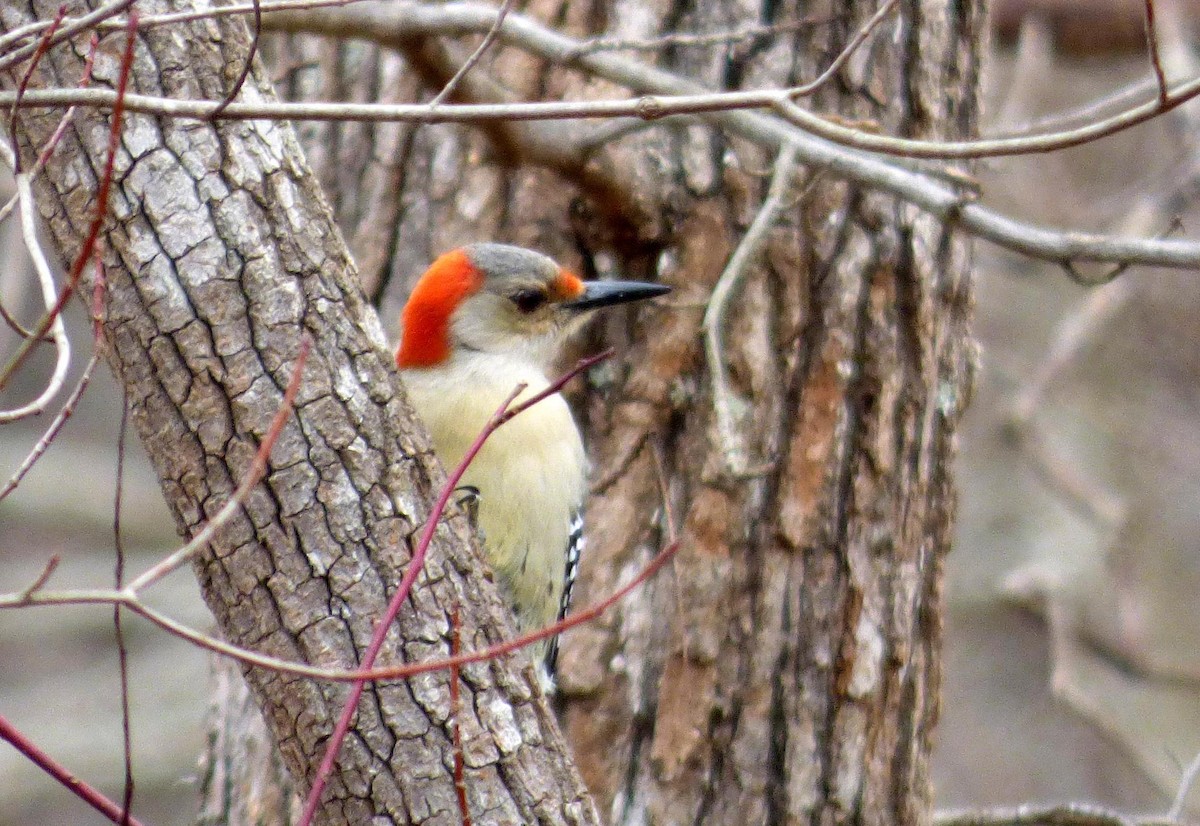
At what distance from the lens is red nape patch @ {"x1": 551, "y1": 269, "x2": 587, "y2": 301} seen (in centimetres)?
435

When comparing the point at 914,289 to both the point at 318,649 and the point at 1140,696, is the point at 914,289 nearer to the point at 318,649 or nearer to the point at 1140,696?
the point at 318,649

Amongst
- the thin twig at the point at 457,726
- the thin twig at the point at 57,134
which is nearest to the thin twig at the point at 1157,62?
the thin twig at the point at 457,726

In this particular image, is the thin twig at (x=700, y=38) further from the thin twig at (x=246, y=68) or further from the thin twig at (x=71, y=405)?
the thin twig at (x=71, y=405)

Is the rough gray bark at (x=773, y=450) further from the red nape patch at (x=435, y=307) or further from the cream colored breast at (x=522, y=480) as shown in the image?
the red nape patch at (x=435, y=307)

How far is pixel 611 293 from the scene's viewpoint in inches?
167

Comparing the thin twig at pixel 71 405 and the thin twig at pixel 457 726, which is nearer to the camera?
the thin twig at pixel 71 405

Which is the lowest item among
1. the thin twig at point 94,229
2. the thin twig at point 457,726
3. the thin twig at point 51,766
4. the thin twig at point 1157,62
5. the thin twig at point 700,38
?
the thin twig at point 457,726

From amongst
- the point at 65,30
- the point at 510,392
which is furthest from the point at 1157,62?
the point at 510,392

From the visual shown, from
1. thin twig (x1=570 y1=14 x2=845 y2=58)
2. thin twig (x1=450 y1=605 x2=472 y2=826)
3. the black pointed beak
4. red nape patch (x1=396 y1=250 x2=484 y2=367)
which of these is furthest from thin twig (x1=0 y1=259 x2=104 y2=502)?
the black pointed beak

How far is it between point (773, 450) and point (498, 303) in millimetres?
1059

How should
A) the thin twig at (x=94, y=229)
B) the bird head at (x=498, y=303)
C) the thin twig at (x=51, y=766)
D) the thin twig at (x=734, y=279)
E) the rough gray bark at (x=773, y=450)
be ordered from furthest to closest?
1. the bird head at (x=498, y=303)
2. the rough gray bark at (x=773, y=450)
3. the thin twig at (x=734, y=279)
4. the thin twig at (x=94, y=229)
5. the thin twig at (x=51, y=766)

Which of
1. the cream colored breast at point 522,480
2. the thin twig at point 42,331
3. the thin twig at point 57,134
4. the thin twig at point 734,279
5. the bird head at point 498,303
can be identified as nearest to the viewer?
the thin twig at point 42,331

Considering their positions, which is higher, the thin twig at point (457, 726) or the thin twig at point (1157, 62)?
the thin twig at point (1157, 62)

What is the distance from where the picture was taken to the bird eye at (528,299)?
445cm
